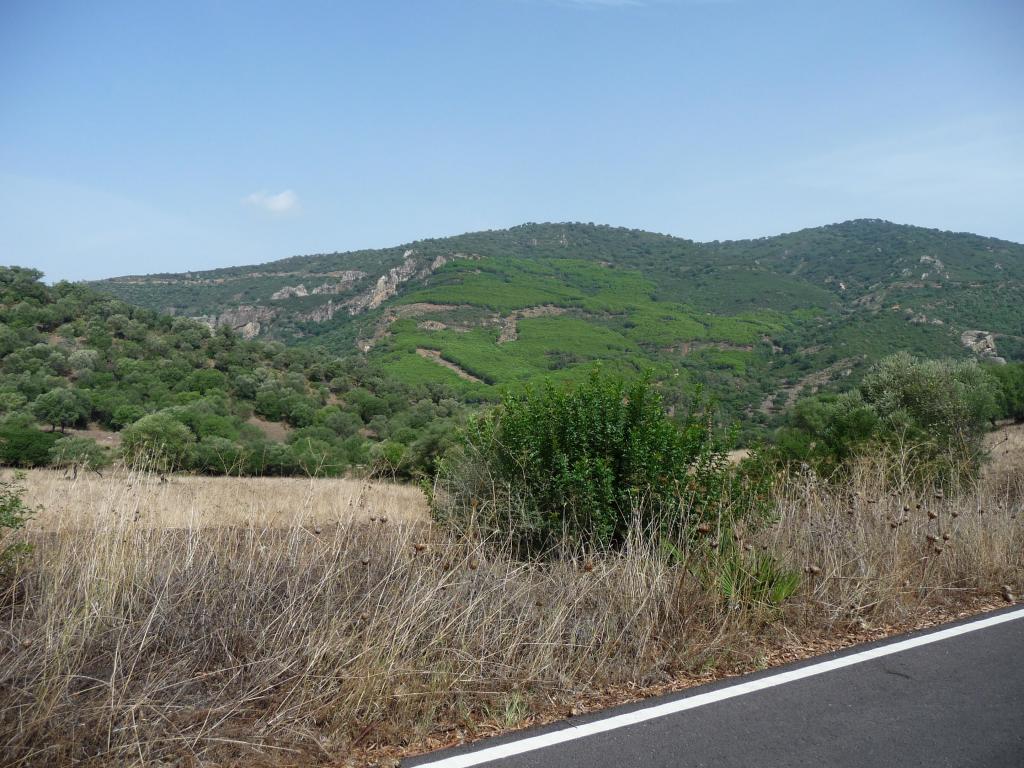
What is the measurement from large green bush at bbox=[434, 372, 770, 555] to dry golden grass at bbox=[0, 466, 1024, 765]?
70cm

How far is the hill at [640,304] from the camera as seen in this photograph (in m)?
81.8

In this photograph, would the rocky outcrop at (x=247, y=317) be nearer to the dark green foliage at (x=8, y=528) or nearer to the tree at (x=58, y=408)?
the tree at (x=58, y=408)

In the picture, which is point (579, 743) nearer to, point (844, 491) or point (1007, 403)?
point (844, 491)

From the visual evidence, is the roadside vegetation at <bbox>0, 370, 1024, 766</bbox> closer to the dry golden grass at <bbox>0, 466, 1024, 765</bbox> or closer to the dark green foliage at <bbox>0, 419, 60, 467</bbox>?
the dry golden grass at <bbox>0, 466, 1024, 765</bbox>

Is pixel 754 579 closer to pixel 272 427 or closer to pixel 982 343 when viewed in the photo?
pixel 272 427

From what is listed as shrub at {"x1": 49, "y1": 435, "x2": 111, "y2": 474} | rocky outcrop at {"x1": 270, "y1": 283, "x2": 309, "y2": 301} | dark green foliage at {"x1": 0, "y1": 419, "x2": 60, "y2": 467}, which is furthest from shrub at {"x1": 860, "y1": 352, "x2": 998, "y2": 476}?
rocky outcrop at {"x1": 270, "y1": 283, "x2": 309, "y2": 301}

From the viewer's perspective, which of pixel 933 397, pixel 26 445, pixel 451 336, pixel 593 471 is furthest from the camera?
pixel 451 336

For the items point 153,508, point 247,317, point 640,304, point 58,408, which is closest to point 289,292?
point 247,317

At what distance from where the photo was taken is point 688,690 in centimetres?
392

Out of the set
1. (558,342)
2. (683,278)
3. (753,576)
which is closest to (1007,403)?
(753,576)

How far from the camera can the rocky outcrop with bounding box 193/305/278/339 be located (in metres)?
115

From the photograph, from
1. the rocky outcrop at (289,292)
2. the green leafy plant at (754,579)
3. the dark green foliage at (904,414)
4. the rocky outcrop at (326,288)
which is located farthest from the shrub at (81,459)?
the rocky outcrop at (326,288)

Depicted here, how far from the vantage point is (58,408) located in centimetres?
3581

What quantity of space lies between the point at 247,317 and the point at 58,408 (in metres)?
87.8
